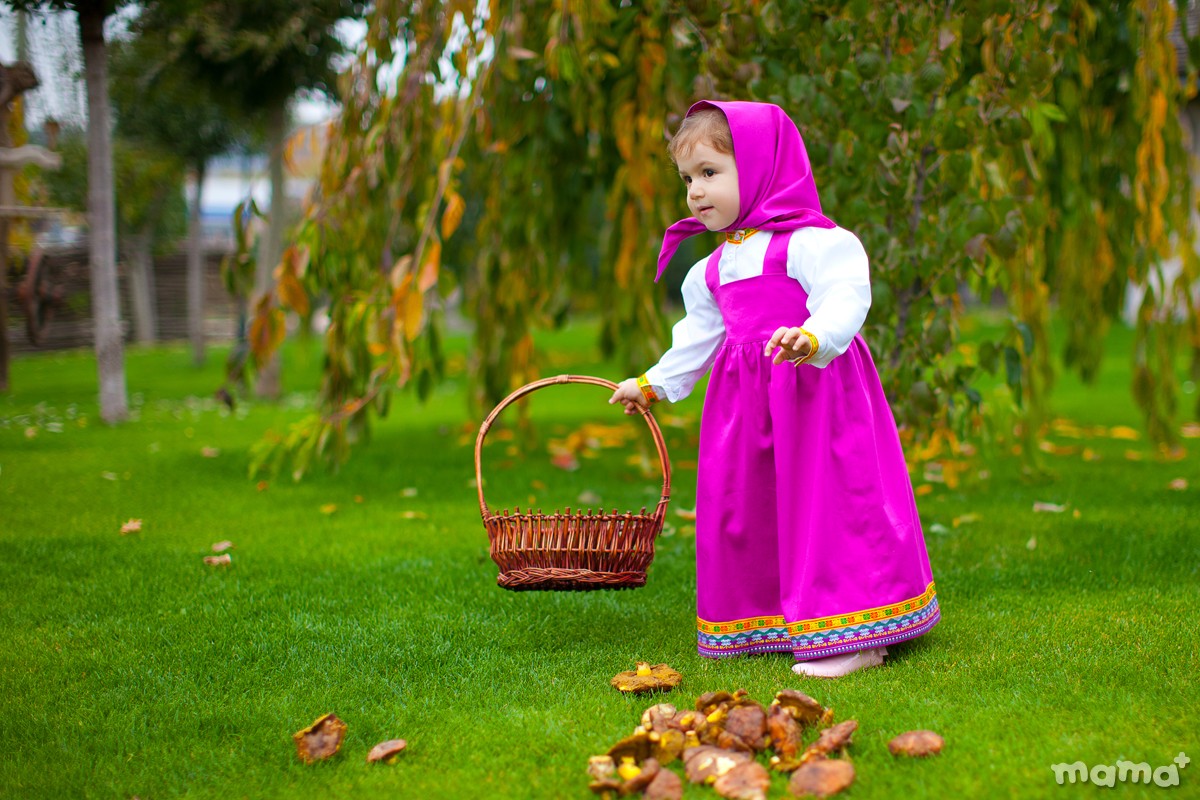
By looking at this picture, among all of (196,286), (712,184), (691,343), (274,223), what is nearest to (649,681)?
(691,343)

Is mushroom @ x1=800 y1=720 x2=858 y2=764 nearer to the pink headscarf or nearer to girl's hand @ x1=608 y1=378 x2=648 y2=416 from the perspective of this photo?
girl's hand @ x1=608 y1=378 x2=648 y2=416

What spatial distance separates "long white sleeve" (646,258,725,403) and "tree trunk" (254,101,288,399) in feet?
15.9

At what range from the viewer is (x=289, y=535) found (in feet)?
11.9

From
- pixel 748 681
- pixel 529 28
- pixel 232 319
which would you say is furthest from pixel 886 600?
pixel 232 319

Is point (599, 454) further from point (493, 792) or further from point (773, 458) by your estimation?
point (493, 792)

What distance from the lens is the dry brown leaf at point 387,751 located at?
1.99 metres

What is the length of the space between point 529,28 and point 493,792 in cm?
312

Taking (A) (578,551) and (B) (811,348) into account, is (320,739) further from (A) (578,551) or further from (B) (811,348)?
(B) (811,348)

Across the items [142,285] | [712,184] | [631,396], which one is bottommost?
[142,285]

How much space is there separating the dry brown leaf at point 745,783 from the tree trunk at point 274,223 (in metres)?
5.63

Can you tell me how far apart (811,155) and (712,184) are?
1.07 m

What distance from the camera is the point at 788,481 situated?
8.09ft

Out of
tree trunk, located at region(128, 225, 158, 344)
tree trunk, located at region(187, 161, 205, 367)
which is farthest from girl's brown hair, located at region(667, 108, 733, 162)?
tree trunk, located at region(128, 225, 158, 344)

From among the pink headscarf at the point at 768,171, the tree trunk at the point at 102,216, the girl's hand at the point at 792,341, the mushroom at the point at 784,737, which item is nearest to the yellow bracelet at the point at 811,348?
the girl's hand at the point at 792,341
